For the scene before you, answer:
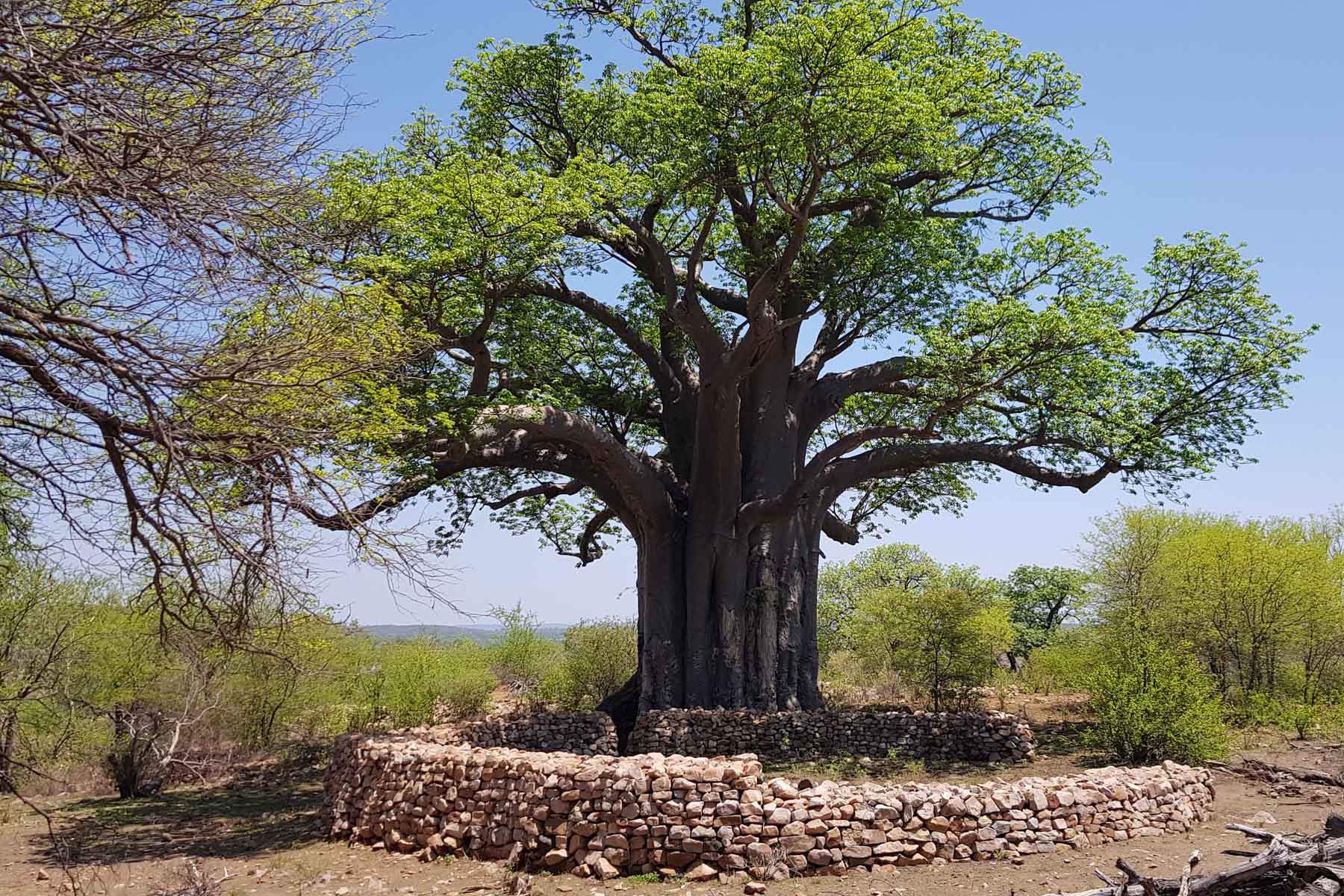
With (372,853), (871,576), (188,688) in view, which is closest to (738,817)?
(372,853)

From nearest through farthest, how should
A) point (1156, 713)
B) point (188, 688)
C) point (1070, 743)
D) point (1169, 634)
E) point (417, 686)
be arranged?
point (1156, 713), point (1070, 743), point (188, 688), point (1169, 634), point (417, 686)

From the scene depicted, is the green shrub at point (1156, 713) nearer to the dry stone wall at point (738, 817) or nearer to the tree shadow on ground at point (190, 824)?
the dry stone wall at point (738, 817)

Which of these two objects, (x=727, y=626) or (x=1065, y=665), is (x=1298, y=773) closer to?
(x=1065, y=665)

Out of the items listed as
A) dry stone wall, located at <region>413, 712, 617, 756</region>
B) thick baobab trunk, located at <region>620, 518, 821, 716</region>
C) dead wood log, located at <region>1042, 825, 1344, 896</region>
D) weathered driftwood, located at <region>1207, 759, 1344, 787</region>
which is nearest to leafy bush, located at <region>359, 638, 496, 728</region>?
dry stone wall, located at <region>413, 712, 617, 756</region>

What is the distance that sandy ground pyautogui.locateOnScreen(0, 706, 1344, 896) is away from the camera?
24.5 ft

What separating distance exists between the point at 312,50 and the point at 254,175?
0.69m

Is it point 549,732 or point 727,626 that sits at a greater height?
point 727,626

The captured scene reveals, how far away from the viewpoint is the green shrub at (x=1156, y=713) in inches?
436

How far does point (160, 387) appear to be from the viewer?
4391mm

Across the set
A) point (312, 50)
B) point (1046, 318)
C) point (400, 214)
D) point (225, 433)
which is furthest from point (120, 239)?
point (1046, 318)

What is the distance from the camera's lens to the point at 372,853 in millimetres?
9266

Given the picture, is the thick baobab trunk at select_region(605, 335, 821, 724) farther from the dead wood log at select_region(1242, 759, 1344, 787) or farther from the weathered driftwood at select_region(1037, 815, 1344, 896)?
the weathered driftwood at select_region(1037, 815, 1344, 896)

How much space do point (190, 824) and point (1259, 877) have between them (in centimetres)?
1113

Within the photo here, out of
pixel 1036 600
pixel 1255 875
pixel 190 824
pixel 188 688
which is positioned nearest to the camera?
pixel 1255 875
